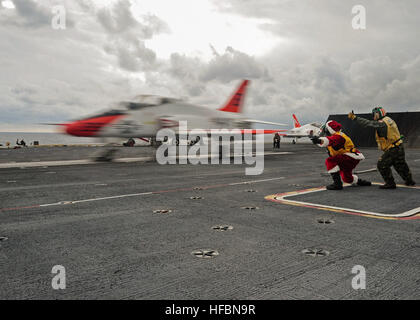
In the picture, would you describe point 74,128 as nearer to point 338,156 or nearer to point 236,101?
point 338,156

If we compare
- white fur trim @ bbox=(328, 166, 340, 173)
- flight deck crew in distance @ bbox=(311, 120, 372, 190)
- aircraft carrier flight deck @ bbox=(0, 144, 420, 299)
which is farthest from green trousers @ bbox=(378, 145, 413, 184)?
white fur trim @ bbox=(328, 166, 340, 173)

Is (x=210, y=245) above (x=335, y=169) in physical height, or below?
below

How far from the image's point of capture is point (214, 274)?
2.42 meters

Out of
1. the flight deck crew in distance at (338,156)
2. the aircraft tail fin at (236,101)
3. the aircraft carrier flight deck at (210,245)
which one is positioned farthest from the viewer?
the aircraft tail fin at (236,101)

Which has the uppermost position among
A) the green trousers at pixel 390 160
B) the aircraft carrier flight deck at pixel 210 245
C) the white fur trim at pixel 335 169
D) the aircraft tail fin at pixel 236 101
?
the aircraft tail fin at pixel 236 101

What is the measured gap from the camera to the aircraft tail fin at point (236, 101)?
1058 inches

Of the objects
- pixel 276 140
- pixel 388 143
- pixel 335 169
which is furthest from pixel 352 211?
pixel 276 140

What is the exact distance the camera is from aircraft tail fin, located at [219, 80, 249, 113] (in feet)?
88.2

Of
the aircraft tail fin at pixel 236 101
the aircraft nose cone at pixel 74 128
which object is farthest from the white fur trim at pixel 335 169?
the aircraft tail fin at pixel 236 101

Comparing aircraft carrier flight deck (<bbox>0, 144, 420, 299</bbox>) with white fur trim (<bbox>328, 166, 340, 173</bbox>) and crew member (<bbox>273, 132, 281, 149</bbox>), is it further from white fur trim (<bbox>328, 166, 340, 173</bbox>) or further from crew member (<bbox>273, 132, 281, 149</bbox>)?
crew member (<bbox>273, 132, 281, 149</bbox>)

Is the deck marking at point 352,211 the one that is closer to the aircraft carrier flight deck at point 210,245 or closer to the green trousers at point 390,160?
the aircraft carrier flight deck at point 210,245

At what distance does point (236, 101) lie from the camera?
2702cm
